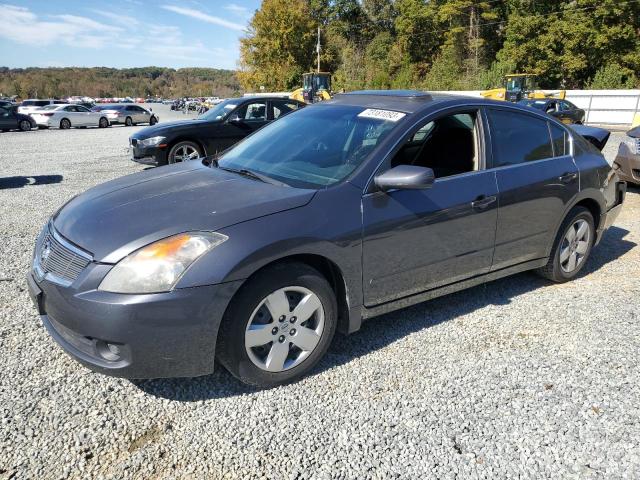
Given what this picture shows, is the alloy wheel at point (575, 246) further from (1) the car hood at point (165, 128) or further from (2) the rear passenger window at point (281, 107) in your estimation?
(1) the car hood at point (165, 128)

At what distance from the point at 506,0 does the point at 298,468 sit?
57.4 m

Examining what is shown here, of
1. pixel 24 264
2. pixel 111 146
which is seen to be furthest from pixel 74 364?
pixel 111 146

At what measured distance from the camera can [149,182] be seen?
135 inches

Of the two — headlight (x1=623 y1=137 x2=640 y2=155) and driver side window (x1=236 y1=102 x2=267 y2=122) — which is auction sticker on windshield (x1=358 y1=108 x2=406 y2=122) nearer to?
headlight (x1=623 y1=137 x2=640 y2=155)

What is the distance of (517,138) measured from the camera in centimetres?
398

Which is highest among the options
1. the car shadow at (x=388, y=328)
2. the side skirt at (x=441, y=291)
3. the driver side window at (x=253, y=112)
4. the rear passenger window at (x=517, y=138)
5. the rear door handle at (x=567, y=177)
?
the rear passenger window at (x=517, y=138)

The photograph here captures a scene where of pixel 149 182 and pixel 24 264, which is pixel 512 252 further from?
pixel 24 264

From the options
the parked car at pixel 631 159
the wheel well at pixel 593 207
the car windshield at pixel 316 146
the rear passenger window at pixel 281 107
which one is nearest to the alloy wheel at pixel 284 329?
the car windshield at pixel 316 146

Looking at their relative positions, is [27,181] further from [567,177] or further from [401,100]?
[567,177]

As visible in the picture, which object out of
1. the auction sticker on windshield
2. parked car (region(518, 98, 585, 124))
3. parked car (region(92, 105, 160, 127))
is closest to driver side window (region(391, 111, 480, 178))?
the auction sticker on windshield

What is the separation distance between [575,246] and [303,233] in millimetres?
2951

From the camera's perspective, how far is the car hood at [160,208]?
8.58 ft

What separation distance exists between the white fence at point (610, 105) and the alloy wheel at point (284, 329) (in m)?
29.4

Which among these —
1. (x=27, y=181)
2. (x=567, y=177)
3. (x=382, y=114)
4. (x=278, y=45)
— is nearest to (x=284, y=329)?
(x=382, y=114)
